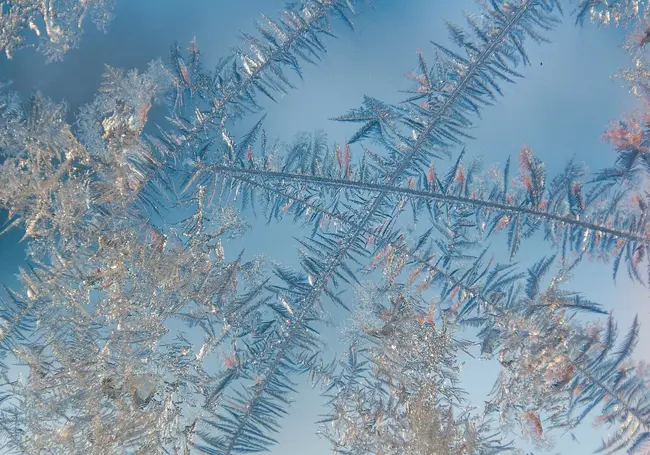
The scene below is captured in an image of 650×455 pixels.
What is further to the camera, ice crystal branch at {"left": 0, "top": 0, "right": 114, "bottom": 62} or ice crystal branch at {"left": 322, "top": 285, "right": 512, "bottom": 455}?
ice crystal branch at {"left": 0, "top": 0, "right": 114, "bottom": 62}

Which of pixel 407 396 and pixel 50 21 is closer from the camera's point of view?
pixel 407 396

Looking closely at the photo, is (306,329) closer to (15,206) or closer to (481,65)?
(481,65)

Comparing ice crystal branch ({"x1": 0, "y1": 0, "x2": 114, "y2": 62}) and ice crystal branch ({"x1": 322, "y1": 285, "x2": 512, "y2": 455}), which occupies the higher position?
ice crystal branch ({"x1": 0, "y1": 0, "x2": 114, "y2": 62})

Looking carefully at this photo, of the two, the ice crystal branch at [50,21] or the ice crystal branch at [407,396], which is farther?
the ice crystal branch at [50,21]

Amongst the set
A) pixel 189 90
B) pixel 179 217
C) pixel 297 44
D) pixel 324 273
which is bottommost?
pixel 324 273

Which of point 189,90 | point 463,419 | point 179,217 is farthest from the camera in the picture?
point 179,217

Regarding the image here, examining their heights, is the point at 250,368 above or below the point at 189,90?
below

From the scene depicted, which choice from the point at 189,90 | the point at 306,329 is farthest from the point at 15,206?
the point at 306,329

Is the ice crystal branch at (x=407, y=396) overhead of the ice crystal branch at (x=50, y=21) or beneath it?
beneath

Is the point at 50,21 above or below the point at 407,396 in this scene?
above

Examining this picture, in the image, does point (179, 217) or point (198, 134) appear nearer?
point (198, 134)

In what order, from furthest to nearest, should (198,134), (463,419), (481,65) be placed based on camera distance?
(198,134) → (463,419) → (481,65)
